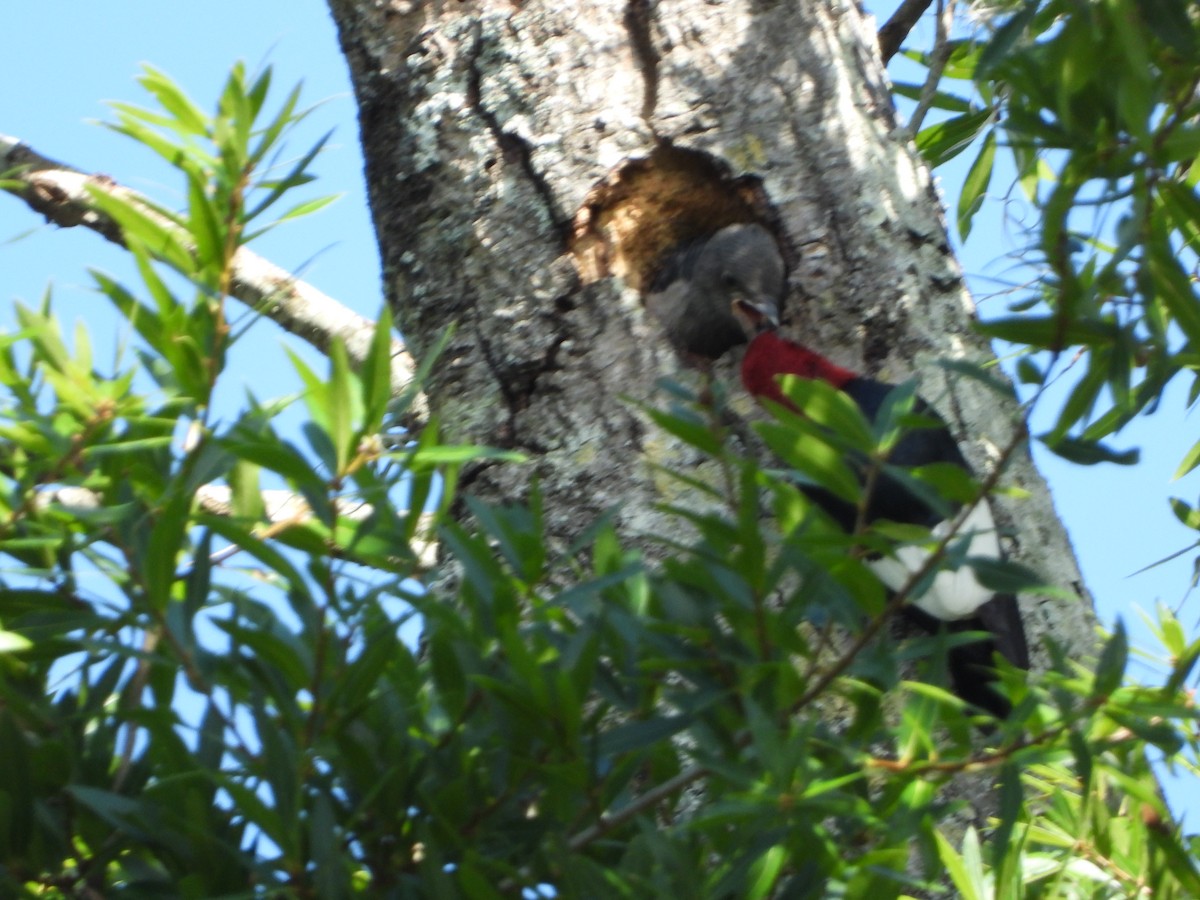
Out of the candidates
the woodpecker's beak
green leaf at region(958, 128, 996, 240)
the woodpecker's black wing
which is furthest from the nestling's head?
green leaf at region(958, 128, 996, 240)

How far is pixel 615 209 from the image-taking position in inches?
80.7

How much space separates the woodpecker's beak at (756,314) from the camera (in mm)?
1988

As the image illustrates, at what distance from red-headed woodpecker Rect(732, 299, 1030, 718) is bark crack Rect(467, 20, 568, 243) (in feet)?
0.96

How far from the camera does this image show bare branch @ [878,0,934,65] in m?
2.80

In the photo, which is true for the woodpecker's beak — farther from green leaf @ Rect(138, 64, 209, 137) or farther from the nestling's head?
green leaf @ Rect(138, 64, 209, 137)

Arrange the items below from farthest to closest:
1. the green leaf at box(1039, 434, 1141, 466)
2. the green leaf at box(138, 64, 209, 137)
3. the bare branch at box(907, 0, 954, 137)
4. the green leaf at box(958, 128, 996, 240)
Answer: the green leaf at box(958, 128, 996, 240) → the bare branch at box(907, 0, 954, 137) → the green leaf at box(138, 64, 209, 137) → the green leaf at box(1039, 434, 1141, 466)

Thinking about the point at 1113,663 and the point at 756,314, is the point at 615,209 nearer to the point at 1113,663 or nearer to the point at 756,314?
the point at 756,314

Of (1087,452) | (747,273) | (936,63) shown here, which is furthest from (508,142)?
(1087,452)

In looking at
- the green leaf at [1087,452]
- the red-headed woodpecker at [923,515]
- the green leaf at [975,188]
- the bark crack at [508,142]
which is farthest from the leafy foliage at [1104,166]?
the green leaf at [975,188]

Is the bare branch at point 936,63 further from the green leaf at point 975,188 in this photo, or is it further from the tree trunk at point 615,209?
the green leaf at point 975,188

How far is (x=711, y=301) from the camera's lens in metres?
1.97

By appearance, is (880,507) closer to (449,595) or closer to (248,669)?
(449,595)

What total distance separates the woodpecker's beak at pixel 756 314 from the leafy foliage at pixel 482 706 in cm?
84

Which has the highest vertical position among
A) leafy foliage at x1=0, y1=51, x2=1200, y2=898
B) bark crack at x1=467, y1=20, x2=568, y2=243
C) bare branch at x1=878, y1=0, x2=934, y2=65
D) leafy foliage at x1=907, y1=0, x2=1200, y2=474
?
bare branch at x1=878, y1=0, x2=934, y2=65
